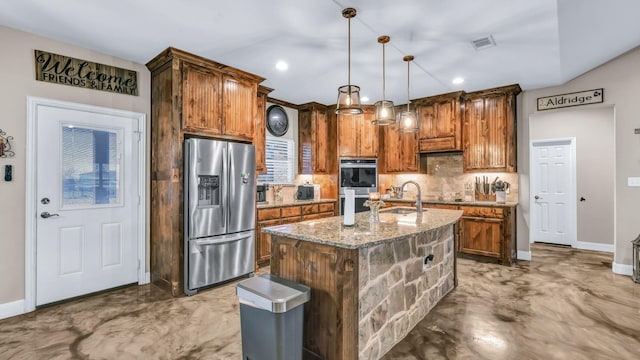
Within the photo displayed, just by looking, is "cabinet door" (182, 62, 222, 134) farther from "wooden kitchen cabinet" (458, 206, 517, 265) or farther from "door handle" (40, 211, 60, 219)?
"wooden kitchen cabinet" (458, 206, 517, 265)

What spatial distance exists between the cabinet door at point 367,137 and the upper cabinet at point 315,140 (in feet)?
1.63

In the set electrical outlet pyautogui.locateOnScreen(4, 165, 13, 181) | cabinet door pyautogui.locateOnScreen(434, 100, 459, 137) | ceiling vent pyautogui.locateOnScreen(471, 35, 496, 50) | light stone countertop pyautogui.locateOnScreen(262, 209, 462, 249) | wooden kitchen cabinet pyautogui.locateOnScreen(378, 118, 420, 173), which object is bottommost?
light stone countertop pyautogui.locateOnScreen(262, 209, 462, 249)

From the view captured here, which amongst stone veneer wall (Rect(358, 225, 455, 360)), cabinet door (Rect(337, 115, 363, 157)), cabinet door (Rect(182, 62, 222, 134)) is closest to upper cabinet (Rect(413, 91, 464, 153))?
cabinet door (Rect(337, 115, 363, 157))

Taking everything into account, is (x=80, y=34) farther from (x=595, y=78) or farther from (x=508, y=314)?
(x=595, y=78)

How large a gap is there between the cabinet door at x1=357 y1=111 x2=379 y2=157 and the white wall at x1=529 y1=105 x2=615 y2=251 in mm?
2896

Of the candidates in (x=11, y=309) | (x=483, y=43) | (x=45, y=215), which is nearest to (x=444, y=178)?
(x=483, y=43)

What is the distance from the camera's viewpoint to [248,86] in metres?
4.21

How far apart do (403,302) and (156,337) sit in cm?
204

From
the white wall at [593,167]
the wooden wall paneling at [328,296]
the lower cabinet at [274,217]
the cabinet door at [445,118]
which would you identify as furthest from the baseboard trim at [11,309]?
the white wall at [593,167]

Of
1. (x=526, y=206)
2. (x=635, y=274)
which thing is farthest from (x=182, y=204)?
(x=635, y=274)

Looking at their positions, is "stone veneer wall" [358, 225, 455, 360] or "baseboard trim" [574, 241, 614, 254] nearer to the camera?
"stone veneer wall" [358, 225, 455, 360]

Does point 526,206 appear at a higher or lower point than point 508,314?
higher

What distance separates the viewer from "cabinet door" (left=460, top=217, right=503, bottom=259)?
4609mm

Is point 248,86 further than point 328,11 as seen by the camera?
Yes
